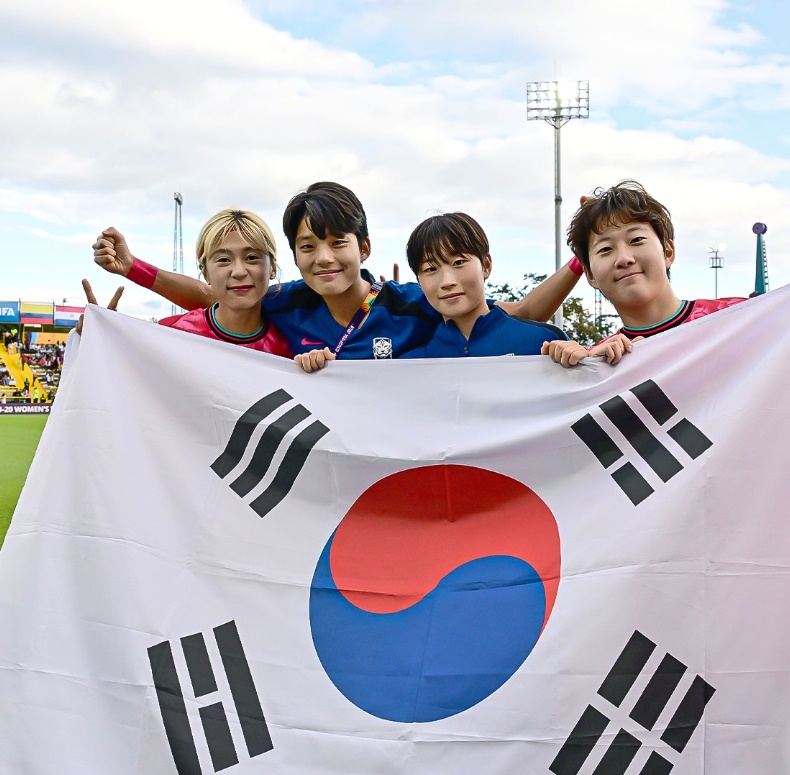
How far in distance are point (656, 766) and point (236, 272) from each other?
2.34m

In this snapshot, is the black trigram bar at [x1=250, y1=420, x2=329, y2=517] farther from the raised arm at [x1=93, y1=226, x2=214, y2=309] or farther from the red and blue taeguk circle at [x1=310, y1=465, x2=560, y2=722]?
the raised arm at [x1=93, y1=226, x2=214, y2=309]

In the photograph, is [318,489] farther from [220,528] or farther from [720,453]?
[720,453]

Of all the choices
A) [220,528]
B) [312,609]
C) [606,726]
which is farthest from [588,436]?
[220,528]

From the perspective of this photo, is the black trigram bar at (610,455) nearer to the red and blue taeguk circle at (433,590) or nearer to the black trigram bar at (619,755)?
the red and blue taeguk circle at (433,590)

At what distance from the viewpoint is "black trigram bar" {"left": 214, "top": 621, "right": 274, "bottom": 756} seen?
110 inches

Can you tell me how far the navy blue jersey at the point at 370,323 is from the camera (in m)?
3.44

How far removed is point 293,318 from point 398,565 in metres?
1.20

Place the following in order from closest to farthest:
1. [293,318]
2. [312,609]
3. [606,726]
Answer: [606,726], [312,609], [293,318]

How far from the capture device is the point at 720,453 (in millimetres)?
2814

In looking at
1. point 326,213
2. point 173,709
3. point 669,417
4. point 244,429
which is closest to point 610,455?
point 669,417

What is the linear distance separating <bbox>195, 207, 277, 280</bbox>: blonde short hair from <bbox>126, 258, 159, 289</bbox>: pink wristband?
342 millimetres

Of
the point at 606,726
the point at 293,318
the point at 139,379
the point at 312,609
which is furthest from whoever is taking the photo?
the point at 293,318

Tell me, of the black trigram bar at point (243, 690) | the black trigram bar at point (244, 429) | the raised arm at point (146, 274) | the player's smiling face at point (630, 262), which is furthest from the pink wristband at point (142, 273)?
the player's smiling face at point (630, 262)

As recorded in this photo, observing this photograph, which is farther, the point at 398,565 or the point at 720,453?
the point at 398,565
